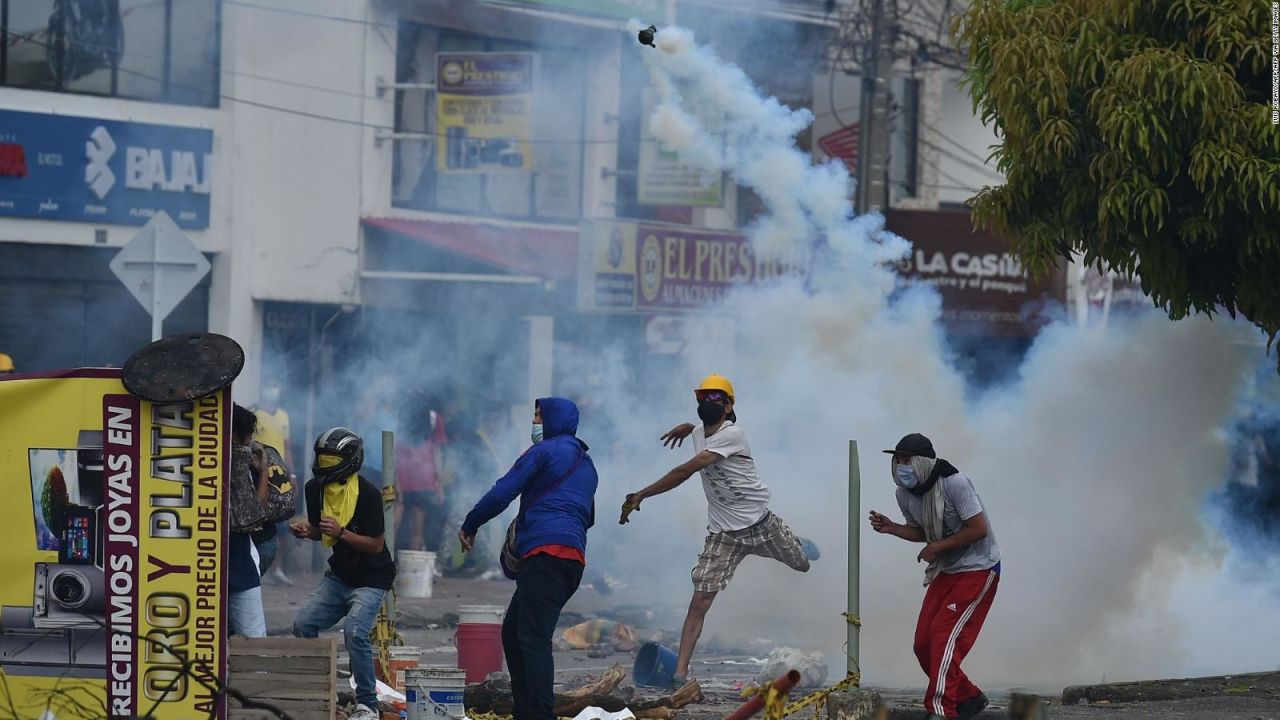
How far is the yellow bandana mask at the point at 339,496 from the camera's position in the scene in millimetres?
8180

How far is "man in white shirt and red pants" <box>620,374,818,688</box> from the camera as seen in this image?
32.9ft

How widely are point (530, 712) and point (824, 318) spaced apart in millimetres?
9518

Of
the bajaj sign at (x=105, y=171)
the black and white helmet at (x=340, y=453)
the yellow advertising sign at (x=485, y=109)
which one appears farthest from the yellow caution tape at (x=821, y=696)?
the yellow advertising sign at (x=485, y=109)

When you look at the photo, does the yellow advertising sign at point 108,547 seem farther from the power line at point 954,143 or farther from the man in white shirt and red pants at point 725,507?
the power line at point 954,143

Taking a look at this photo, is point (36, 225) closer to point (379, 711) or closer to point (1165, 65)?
point (379, 711)

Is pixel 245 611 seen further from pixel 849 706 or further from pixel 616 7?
pixel 616 7

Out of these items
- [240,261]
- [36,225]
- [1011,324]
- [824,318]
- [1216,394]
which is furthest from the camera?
[1011,324]

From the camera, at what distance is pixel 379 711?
837 centimetres

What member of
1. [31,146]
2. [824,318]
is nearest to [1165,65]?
[824,318]

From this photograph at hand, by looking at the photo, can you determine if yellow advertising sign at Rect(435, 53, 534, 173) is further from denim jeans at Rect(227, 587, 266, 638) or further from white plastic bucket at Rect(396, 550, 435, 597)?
denim jeans at Rect(227, 587, 266, 638)

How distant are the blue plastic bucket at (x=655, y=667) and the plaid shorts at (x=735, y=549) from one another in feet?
1.38

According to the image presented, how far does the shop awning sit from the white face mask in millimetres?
12625

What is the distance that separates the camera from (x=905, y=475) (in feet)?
28.4

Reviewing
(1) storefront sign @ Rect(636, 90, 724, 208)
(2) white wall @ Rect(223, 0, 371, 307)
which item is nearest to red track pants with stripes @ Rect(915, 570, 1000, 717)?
(2) white wall @ Rect(223, 0, 371, 307)
